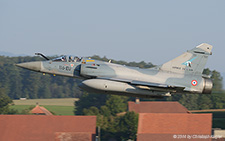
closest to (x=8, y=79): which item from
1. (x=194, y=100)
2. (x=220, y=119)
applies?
(x=194, y=100)

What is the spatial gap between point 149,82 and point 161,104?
125ft

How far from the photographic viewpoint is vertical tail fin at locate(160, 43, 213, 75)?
22.2m

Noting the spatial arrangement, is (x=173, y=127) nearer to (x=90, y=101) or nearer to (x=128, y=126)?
(x=128, y=126)

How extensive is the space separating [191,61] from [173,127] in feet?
36.4

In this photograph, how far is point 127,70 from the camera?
21203 mm

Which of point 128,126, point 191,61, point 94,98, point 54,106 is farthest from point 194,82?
point 54,106

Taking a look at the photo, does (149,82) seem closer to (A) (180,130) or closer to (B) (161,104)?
(A) (180,130)

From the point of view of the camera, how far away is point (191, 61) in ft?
73.5

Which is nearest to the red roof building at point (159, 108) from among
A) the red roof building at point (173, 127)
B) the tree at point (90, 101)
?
the tree at point (90, 101)

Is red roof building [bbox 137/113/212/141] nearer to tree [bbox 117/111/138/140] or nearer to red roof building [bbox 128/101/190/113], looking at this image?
tree [bbox 117/111/138/140]

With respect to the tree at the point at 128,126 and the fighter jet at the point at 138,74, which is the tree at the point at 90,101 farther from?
the fighter jet at the point at 138,74

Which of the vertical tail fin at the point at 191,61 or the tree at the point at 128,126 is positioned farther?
the tree at the point at 128,126

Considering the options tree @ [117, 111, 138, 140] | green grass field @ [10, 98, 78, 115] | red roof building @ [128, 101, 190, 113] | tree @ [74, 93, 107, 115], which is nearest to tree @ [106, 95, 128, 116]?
tree @ [74, 93, 107, 115]

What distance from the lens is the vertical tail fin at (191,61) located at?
874 inches
